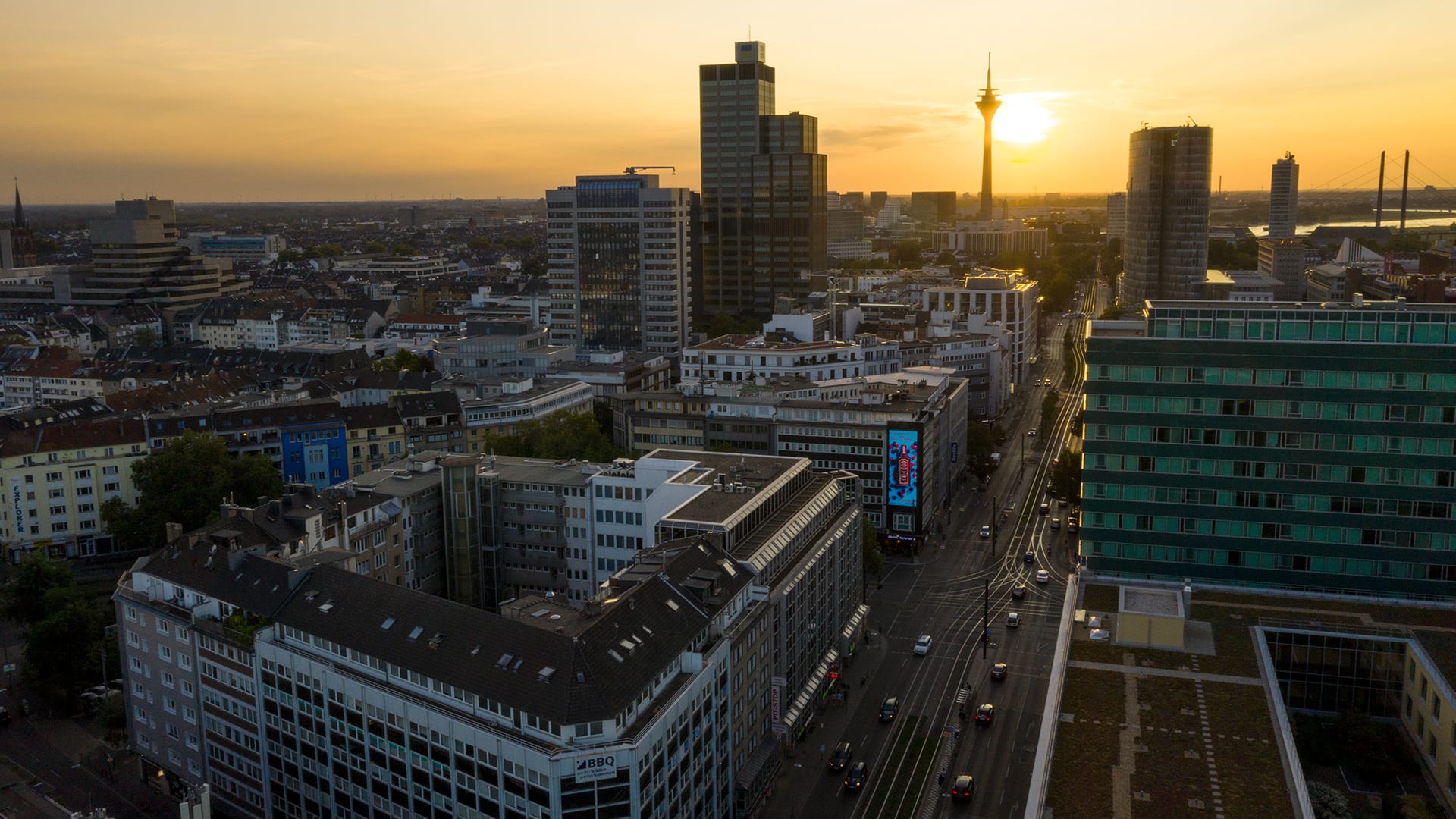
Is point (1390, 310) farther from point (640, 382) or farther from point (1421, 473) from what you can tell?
point (640, 382)

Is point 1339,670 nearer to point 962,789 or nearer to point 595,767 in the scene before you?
point 962,789

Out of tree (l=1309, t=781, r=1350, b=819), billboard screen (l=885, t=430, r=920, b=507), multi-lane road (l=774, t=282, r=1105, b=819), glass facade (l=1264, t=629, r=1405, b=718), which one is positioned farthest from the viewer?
billboard screen (l=885, t=430, r=920, b=507)

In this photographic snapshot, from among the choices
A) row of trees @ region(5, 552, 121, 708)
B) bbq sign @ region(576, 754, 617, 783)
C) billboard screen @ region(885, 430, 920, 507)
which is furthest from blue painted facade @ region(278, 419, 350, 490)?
bbq sign @ region(576, 754, 617, 783)

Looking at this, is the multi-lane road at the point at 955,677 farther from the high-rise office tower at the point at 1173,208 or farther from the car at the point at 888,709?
the high-rise office tower at the point at 1173,208

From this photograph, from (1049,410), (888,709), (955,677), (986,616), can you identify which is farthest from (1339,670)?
(1049,410)

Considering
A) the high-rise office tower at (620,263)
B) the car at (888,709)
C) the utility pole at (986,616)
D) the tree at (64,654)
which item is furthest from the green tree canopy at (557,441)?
the high-rise office tower at (620,263)

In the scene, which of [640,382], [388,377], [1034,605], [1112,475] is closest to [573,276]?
[640,382]

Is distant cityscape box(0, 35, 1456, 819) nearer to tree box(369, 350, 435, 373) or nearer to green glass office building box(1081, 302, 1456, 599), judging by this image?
green glass office building box(1081, 302, 1456, 599)
